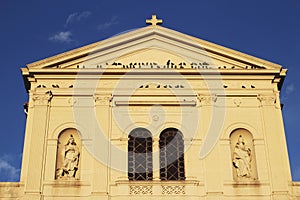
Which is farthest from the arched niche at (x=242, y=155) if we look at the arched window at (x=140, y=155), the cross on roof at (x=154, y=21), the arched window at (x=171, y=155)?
the cross on roof at (x=154, y=21)

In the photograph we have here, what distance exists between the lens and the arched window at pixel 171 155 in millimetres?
20797

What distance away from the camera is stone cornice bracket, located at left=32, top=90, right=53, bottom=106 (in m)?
21.6

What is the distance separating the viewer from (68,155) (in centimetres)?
2086

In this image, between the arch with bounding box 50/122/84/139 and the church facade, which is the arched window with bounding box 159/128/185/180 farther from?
the arch with bounding box 50/122/84/139

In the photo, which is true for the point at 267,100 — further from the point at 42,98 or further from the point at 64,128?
the point at 42,98

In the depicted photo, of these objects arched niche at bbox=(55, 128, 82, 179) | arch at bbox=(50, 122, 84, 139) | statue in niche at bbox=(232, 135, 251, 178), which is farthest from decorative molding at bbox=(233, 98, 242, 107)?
arched niche at bbox=(55, 128, 82, 179)

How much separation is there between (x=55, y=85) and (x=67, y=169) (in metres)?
3.81

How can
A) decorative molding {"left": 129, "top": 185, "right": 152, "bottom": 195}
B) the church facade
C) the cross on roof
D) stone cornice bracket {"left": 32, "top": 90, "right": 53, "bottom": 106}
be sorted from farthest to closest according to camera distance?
the cross on roof, stone cornice bracket {"left": 32, "top": 90, "right": 53, "bottom": 106}, the church facade, decorative molding {"left": 129, "top": 185, "right": 152, "bottom": 195}

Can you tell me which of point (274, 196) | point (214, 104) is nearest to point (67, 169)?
point (214, 104)

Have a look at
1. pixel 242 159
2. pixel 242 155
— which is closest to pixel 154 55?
pixel 242 155

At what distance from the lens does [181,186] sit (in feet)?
65.8

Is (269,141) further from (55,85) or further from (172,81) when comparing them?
(55,85)

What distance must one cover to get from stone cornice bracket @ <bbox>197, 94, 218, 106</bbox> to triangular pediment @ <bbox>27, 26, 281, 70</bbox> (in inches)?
56.5

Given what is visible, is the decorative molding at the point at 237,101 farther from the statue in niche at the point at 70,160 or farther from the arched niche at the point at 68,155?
the statue in niche at the point at 70,160
